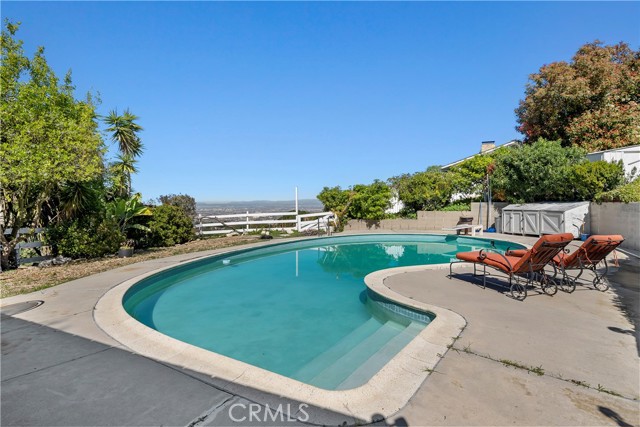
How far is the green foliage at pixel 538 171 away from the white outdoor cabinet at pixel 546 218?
0.81 metres


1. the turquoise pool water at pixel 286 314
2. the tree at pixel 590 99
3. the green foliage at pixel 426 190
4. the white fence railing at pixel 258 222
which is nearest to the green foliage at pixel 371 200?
the green foliage at pixel 426 190

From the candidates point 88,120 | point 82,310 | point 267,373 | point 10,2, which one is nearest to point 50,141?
point 88,120

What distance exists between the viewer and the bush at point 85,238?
8734 millimetres

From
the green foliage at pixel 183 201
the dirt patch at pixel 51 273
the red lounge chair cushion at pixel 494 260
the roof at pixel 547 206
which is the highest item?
the green foliage at pixel 183 201

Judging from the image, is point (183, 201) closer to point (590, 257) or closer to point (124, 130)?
point (124, 130)

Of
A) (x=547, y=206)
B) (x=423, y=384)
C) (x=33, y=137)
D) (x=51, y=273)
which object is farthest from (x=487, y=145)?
(x=51, y=273)

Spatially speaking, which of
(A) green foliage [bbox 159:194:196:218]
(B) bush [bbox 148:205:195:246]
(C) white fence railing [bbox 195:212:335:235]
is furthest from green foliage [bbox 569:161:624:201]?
(A) green foliage [bbox 159:194:196:218]

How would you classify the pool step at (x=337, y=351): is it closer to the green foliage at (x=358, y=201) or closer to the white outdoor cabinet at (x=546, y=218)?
the white outdoor cabinet at (x=546, y=218)

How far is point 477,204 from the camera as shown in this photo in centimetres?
1686

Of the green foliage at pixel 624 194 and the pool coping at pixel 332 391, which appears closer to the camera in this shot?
the pool coping at pixel 332 391

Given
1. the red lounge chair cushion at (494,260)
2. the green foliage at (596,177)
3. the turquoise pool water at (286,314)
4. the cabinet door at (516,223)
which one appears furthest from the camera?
the cabinet door at (516,223)

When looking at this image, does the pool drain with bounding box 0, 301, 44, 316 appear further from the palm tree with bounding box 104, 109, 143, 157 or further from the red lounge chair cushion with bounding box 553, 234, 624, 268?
the palm tree with bounding box 104, 109, 143, 157

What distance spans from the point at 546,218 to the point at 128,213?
15871 mm

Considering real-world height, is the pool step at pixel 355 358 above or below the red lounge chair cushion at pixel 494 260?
below
